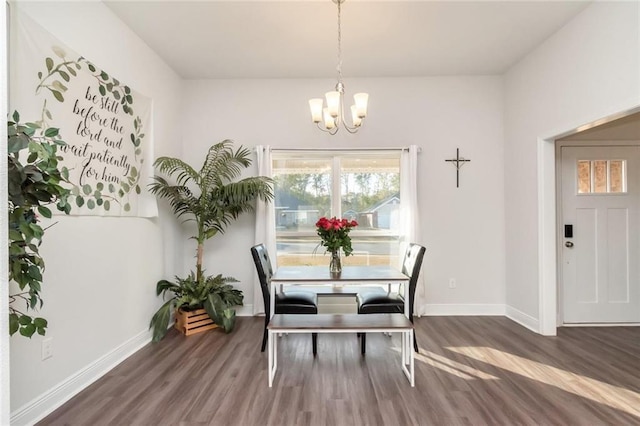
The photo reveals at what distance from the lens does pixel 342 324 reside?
7.90 ft

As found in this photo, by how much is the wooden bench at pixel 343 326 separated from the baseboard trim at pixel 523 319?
174 centimetres

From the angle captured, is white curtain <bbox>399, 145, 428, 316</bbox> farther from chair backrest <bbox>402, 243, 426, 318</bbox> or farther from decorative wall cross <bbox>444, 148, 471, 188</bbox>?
chair backrest <bbox>402, 243, 426, 318</bbox>

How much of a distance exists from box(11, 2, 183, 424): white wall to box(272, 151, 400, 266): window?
4.60 feet

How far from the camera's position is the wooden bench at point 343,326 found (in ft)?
7.58

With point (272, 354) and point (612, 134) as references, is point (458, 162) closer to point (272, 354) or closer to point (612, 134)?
point (612, 134)

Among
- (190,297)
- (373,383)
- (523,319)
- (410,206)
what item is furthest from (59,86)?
(523,319)

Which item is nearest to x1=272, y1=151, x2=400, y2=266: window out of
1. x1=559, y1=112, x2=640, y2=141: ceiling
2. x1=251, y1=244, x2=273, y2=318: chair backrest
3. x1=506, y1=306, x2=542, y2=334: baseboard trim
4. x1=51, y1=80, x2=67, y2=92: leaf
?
x1=251, y1=244, x2=273, y2=318: chair backrest

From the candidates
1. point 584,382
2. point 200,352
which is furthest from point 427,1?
point 200,352

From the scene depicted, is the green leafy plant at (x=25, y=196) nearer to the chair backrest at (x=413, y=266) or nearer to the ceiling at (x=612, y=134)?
the chair backrest at (x=413, y=266)

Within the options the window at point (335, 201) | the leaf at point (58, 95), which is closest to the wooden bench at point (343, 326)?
the window at point (335, 201)

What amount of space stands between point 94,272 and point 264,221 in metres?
1.85

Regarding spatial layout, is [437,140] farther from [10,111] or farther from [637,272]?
[10,111]

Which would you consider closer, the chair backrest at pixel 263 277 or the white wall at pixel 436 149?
the chair backrest at pixel 263 277

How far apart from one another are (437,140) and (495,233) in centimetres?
134
